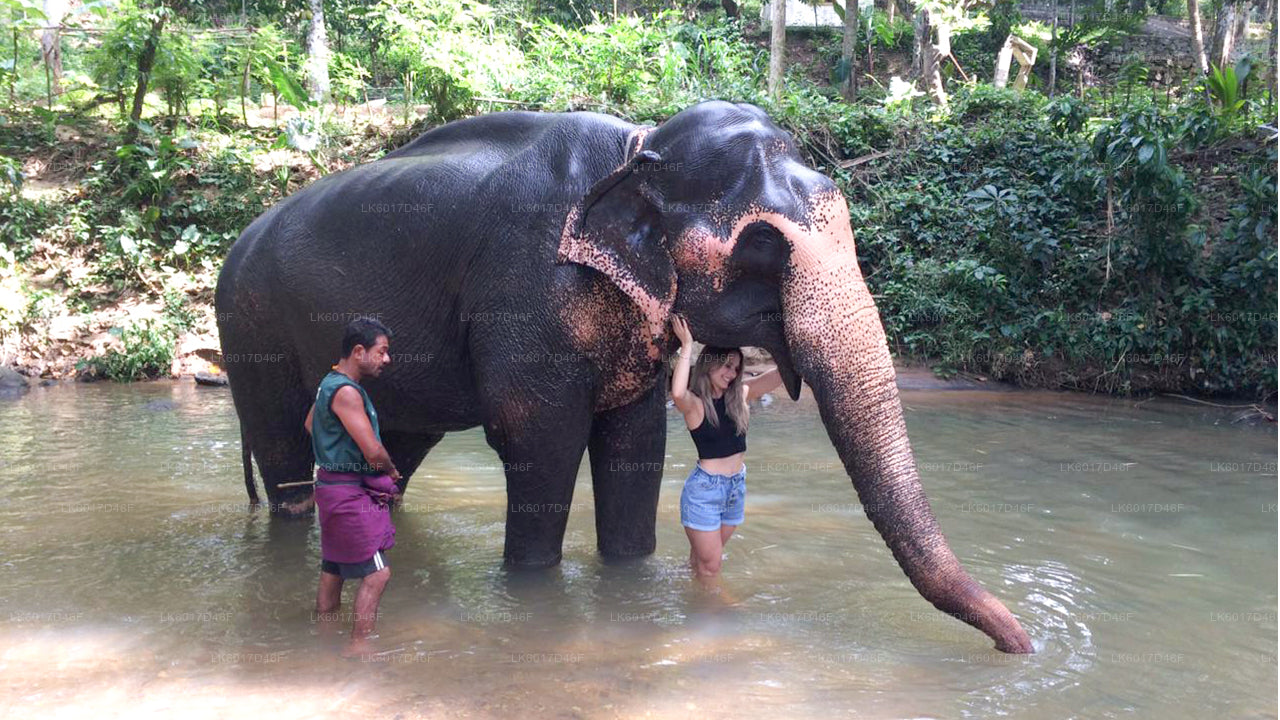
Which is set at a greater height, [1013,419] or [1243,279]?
[1243,279]

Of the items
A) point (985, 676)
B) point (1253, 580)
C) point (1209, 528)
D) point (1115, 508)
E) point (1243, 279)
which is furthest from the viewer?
point (1243, 279)

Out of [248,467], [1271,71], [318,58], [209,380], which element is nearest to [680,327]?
[248,467]

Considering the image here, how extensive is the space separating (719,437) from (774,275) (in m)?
1.30

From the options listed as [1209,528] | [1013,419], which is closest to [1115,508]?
[1209,528]

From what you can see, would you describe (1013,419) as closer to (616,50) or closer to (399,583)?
(399,583)

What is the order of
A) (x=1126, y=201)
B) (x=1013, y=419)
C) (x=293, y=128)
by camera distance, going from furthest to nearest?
(x=293, y=128)
(x=1126, y=201)
(x=1013, y=419)

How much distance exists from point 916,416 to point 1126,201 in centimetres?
367

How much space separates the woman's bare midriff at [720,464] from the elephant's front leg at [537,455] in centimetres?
72

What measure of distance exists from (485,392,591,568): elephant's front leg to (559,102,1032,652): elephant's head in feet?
1.83

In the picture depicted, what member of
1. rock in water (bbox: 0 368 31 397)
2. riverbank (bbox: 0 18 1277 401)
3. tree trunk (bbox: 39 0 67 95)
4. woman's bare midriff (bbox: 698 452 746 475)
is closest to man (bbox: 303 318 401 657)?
woman's bare midriff (bbox: 698 452 746 475)

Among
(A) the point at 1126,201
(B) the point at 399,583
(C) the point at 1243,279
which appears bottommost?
(B) the point at 399,583

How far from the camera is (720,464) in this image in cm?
497

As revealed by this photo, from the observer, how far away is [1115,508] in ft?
21.5

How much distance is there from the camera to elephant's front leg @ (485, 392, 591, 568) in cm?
432
